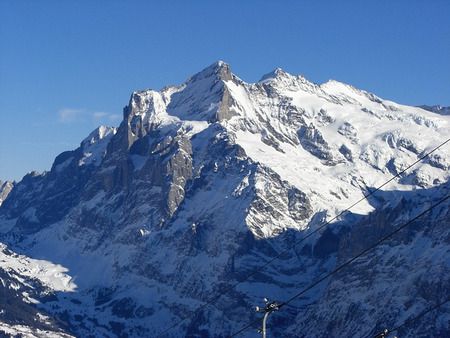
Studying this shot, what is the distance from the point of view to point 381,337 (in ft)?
212

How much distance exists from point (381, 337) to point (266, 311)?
701 cm

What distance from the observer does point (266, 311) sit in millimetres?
66250
